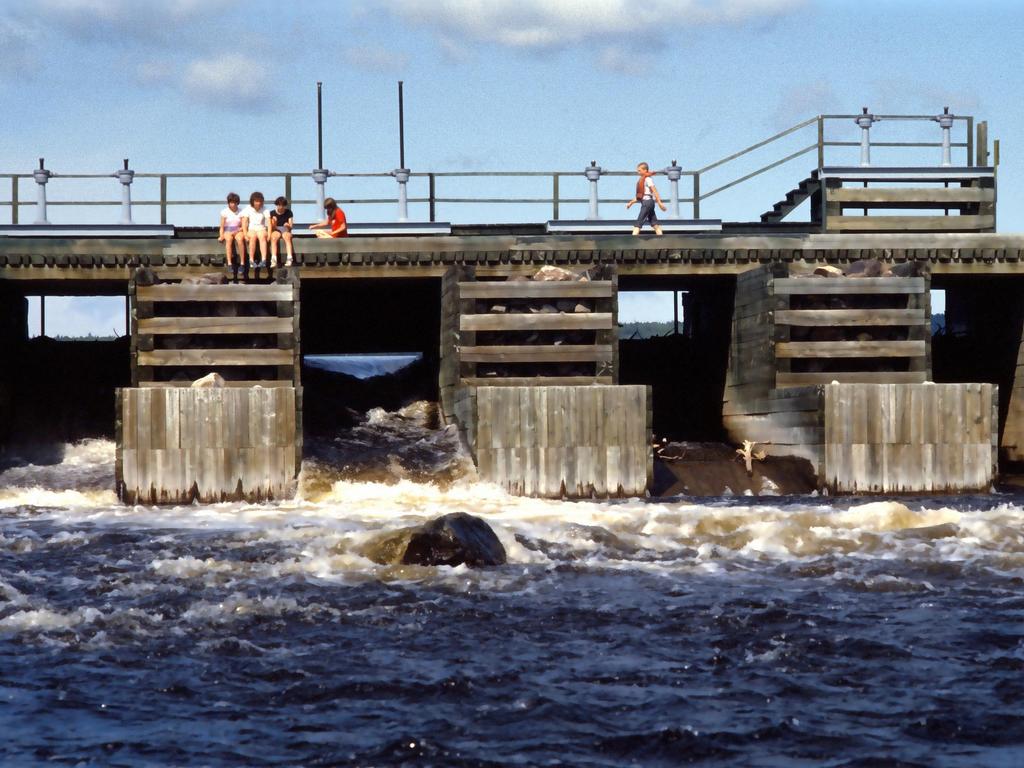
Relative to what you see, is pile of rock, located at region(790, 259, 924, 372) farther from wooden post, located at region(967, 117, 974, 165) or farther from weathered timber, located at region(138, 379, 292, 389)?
weathered timber, located at region(138, 379, 292, 389)

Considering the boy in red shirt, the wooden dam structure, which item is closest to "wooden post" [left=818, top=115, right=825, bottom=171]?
the wooden dam structure

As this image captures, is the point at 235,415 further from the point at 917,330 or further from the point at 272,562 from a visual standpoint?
the point at 917,330

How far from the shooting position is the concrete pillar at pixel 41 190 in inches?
1061

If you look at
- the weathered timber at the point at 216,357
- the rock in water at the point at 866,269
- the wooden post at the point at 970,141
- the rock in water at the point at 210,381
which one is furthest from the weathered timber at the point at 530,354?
the wooden post at the point at 970,141

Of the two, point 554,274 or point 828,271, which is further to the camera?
point 828,271

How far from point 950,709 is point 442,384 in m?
16.8

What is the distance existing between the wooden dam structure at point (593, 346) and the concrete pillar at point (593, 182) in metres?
0.60

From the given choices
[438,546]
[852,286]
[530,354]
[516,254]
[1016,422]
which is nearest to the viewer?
[438,546]

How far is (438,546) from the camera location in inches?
517

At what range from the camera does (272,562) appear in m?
A: 13.3

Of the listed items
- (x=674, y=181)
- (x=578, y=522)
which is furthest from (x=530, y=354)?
(x=674, y=181)

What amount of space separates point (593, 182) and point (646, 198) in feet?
6.52

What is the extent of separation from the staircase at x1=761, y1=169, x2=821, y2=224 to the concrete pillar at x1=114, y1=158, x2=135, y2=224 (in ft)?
41.3

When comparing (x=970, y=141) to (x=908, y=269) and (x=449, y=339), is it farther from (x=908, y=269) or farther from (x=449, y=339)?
(x=449, y=339)
